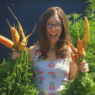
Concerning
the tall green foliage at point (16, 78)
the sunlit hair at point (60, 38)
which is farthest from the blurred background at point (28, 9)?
the tall green foliage at point (16, 78)

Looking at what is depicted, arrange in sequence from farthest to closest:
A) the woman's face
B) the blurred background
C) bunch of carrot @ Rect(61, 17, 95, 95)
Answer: the blurred background → the woman's face → bunch of carrot @ Rect(61, 17, 95, 95)

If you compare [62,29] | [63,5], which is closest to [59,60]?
[62,29]

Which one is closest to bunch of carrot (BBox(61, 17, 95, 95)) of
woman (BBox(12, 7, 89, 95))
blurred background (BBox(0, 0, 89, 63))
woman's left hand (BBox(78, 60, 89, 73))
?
woman's left hand (BBox(78, 60, 89, 73))

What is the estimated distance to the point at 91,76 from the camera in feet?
2.85

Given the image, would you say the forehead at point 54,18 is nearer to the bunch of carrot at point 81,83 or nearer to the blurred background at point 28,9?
the bunch of carrot at point 81,83

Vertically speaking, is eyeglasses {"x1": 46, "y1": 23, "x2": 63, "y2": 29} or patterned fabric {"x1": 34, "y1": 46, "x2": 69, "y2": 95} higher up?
eyeglasses {"x1": 46, "y1": 23, "x2": 63, "y2": 29}

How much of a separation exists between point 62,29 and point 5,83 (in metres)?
0.60

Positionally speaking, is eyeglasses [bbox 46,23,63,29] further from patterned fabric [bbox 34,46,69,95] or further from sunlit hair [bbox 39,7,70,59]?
patterned fabric [bbox 34,46,69,95]

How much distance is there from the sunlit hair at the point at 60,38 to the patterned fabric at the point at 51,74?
0.07m

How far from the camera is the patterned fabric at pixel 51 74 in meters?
1.10

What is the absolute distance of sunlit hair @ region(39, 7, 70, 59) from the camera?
1.08m

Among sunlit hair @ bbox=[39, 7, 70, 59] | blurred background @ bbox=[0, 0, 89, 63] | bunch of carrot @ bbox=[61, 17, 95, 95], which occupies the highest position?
blurred background @ bbox=[0, 0, 89, 63]

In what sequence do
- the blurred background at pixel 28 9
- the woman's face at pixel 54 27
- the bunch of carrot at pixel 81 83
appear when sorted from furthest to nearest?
the blurred background at pixel 28 9
the woman's face at pixel 54 27
the bunch of carrot at pixel 81 83

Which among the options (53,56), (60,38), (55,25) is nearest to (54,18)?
(55,25)
